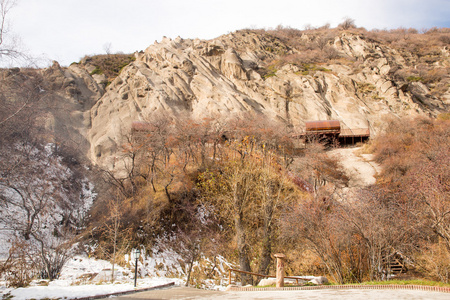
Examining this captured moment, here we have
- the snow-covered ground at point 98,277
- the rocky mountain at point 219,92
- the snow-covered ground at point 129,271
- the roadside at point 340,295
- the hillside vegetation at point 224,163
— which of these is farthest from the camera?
the rocky mountain at point 219,92

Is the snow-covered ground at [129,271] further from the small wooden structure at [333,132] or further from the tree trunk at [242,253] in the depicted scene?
the small wooden structure at [333,132]

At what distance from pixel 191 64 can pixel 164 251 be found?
3346 cm

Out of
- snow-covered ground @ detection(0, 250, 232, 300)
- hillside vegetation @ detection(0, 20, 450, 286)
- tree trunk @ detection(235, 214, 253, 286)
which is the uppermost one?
hillside vegetation @ detection(0, 20, 450, 286)

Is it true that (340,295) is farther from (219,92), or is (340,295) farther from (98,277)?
(219,92)

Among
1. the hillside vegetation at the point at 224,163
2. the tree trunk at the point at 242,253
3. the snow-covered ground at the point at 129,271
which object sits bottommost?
the snow-covered ground at the point at 129,271

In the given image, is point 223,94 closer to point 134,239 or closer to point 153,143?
point 153,143

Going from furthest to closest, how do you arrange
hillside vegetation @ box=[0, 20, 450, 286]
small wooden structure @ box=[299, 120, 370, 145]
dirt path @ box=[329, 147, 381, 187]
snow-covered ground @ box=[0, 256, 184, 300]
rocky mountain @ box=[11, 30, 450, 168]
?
rocky mountain @ box=[11, 30, 450, 168], small wooden structure @ box=[299, 120, 370, 145], dirt path @ box=[329, 147, 381, 187], hillside vegetation @ box=[0, 20, 450, 286], snow-covered ground @ box=[0, 256, 184, 300]

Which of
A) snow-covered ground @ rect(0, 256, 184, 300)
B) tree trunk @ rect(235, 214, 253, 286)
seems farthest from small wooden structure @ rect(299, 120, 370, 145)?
snow-covered ground @ rect(0, 256, 184, 300)

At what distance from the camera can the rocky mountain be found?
1512 inches

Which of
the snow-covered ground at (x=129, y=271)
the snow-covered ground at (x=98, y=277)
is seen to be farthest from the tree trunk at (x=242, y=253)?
the snow-covered ground at (x=98, y=277)

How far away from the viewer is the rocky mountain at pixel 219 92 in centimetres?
3841

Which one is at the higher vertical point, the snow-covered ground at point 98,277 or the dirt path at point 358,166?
the dirt path at point 358,166

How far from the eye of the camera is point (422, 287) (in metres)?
9.62

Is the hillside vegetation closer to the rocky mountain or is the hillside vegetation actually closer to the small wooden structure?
the rocky mountain
